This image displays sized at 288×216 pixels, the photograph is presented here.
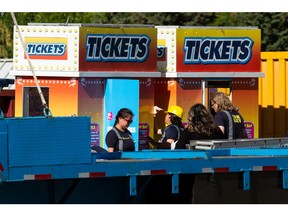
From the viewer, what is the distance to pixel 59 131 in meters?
7.41

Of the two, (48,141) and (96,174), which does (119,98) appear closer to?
(96,174)

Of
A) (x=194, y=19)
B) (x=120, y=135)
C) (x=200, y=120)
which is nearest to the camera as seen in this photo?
(x=120, y=135)

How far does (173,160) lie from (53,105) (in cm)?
372

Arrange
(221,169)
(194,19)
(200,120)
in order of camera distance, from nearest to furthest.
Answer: (221,169) < (200,120) < (194,19)

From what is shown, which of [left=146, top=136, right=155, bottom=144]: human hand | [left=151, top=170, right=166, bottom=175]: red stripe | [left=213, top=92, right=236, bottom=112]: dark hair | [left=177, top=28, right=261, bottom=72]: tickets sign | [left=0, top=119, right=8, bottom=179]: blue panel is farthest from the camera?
[left=177, top=28, right=261, bottom=72]: tickets sign

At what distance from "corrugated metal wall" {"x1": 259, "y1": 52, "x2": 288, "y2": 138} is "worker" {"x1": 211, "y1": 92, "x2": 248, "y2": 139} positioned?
183 inches

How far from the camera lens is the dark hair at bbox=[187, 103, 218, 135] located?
9039mm

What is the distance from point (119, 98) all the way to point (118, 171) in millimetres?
3661

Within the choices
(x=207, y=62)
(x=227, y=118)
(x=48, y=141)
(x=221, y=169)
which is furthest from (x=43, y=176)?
(x=207, y=62)

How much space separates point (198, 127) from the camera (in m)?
9.07

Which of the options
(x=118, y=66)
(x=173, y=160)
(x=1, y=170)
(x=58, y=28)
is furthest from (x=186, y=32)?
(x=1, y=170)

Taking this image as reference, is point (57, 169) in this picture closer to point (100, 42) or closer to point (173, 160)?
point (173, 160)

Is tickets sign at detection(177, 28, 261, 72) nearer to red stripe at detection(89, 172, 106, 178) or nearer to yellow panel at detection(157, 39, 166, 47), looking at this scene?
yellow panel at detection(157, 39, 166, 47)

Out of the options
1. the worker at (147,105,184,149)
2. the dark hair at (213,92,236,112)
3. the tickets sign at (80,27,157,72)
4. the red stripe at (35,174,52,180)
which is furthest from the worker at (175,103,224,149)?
the tickets sign at (80,27,157,72)
